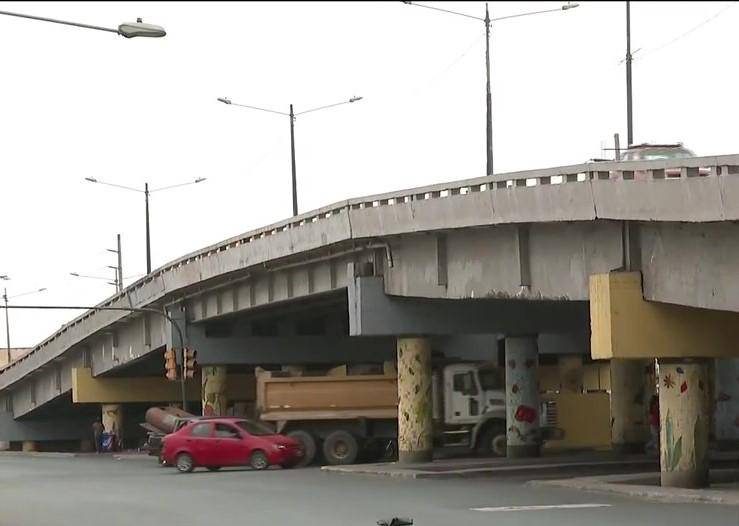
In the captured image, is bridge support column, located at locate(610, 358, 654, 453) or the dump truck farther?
bridge support column, located at locate(610, 358, 654, 453)

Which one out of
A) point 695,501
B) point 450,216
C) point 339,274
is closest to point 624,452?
point 339,274

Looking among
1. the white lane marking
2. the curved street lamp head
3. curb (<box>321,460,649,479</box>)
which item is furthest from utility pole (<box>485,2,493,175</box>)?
the curved street lamp head

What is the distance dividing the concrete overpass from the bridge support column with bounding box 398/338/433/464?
0.68 meters

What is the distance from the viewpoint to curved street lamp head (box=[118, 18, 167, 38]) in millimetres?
21922

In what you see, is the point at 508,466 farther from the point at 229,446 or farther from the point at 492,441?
the point at 492,441

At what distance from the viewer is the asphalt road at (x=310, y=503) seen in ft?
70.4

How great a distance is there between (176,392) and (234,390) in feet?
22.3

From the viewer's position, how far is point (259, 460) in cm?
4028

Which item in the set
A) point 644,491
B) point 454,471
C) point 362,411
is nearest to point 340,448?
point 362,411

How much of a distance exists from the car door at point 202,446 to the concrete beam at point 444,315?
499 cm

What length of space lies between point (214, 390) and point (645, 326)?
Answer: 28858 mm

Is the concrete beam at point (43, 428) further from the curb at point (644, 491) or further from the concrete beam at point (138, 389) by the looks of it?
the curb at point (644, 491)

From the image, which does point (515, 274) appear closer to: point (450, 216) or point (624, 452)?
point (450, 216)

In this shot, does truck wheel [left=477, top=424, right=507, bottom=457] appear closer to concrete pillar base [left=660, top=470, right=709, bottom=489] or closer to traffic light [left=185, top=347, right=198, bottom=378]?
traffic light [left=185, top=347, right=198, bottom=378]
